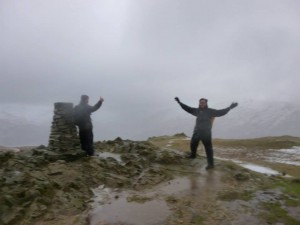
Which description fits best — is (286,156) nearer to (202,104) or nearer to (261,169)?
(261,169)

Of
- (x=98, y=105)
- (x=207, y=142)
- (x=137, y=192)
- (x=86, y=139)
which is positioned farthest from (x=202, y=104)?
(x=86, y=139)

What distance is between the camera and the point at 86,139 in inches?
945

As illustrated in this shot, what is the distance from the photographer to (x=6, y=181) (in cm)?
1777

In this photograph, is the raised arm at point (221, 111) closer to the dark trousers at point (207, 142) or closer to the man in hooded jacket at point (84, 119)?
the dark trousers at point (207, 142)

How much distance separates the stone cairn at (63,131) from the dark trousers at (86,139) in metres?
0.37

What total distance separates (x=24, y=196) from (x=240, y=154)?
946 inches

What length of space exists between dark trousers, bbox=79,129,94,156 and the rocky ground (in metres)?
0.73

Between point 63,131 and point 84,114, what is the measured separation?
1.63 m

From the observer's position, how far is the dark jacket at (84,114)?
2353 centimetres

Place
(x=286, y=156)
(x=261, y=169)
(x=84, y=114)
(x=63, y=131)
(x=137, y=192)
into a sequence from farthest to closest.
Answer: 1. (x=286, y=156)
2. (x=261, y=169)
3. (x=84, y=114)
4. (x=63, y=131)
5. (x=137, y=192)

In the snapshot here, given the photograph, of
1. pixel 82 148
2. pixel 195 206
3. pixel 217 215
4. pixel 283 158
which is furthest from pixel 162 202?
pixel 283 158

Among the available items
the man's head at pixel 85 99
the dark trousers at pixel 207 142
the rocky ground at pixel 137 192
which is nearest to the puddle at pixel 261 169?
the rocky ground at pixel 137 192

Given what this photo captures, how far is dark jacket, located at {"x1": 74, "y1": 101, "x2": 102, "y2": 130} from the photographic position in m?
23.5

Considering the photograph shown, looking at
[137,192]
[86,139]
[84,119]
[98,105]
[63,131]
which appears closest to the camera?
[137,192]
